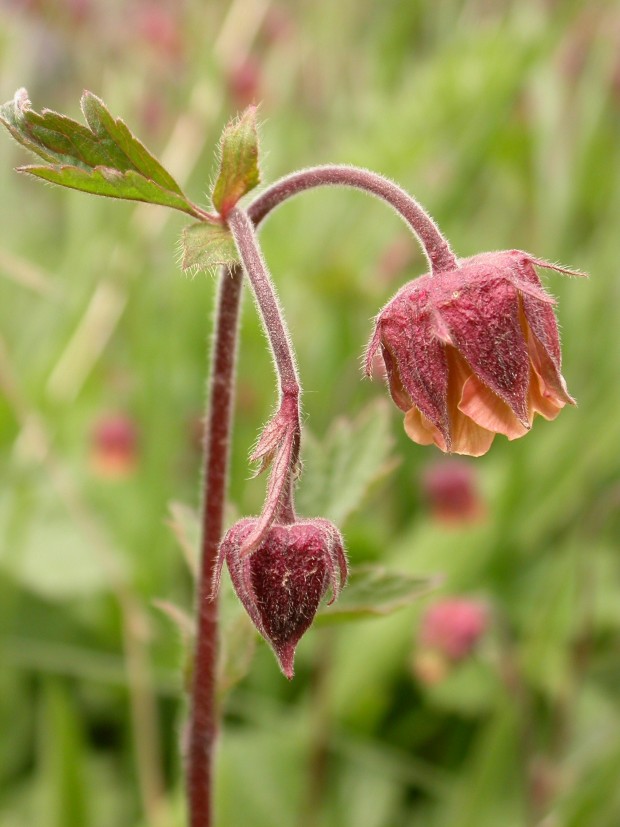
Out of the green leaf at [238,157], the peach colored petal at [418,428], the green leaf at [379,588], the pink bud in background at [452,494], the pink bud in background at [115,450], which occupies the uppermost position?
the green leaf at [238,157]

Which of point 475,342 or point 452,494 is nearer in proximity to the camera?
point 475,342

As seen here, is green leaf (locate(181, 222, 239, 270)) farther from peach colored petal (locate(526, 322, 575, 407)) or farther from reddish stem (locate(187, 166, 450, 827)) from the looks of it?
peach colored petal (locate(526, 322, 575, 407))

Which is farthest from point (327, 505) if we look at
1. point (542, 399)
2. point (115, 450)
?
point (115, 450)

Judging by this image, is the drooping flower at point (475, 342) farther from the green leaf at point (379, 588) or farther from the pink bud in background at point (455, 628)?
the pink bud in background at point (455, 628)

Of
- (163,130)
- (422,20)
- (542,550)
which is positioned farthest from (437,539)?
(422,20)

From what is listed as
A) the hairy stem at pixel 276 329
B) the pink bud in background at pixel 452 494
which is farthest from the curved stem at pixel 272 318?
the pink bud in background at pixel 452 494

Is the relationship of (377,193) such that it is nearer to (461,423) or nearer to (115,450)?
(461,423)

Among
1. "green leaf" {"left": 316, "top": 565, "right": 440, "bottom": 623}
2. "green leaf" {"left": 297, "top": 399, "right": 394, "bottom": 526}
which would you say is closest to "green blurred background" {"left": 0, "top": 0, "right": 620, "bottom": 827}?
"green leaf" {"left": 297, "top": 399, "right": 394, "bottom": 526}
